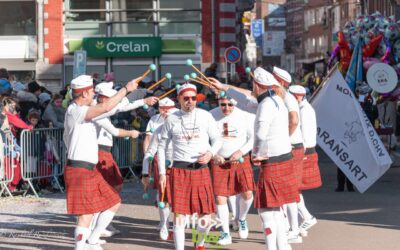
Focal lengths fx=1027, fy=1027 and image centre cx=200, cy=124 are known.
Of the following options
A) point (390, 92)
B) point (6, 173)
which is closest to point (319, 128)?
point (6, 173)

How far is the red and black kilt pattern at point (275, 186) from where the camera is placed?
1012 centimetres

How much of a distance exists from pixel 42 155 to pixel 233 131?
582cm

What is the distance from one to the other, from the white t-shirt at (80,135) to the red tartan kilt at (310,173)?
348 centimetres

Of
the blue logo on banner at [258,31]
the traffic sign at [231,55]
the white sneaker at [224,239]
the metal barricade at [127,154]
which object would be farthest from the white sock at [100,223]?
the blue logo on banner at [258,31]

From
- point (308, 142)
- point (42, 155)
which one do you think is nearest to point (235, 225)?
point (308, 142)

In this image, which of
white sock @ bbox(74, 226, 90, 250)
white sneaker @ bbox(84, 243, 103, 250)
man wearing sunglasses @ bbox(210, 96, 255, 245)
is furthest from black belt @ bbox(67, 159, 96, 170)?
man wearing sunglasses @ bbox(210, 96, 255, 245)

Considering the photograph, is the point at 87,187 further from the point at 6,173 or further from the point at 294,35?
the point at 294,35

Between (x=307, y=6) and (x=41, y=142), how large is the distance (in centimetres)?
8813

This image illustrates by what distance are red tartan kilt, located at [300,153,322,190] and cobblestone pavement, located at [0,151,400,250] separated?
597 mm

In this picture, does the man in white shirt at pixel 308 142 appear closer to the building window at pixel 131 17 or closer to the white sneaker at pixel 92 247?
the white sneaker at pixel 92 247

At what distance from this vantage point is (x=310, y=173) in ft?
42.3

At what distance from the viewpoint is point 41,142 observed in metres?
17.3

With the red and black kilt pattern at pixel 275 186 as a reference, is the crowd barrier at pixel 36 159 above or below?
below

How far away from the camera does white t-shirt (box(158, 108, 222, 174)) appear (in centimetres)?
1040
